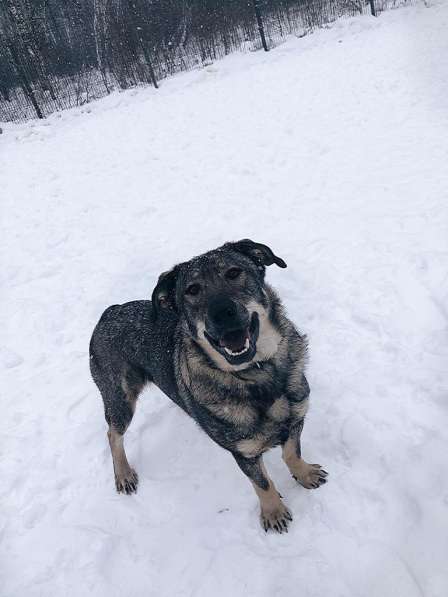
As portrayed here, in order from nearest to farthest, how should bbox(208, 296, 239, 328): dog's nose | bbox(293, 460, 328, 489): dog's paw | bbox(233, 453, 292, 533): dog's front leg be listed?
bbox(208, 296, 239, 328): dog's nose → bbox(233, 453, 292, 533): dog's front leg → bbox(293, 460, 328, 489): dog's paw

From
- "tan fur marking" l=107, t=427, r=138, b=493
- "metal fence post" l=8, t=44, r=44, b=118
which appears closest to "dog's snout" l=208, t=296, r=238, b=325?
"tan fur marking" l=107, t=427, r=138, b=493

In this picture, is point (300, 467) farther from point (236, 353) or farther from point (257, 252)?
point (257, 252)

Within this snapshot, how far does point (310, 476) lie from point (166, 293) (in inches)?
72.7

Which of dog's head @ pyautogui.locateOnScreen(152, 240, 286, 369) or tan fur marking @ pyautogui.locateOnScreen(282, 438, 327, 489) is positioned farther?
tan fur marking @ pyautogui.locateOnScreen(282, 438, 327, 489)

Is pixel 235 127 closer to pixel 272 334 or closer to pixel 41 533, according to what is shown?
pixel 272 334

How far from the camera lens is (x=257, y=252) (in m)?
2.98

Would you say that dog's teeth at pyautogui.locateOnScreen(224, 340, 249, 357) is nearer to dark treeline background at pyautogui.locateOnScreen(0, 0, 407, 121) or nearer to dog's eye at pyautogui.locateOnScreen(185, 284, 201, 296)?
dog's eye at pyautogui.locateOnScreen(185, 284, 201, 296)

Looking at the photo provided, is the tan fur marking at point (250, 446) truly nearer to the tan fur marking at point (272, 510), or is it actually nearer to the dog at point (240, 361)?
the dog at point (240, 361)

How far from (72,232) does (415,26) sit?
1581 cm

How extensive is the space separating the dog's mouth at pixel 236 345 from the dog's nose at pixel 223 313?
71 mm

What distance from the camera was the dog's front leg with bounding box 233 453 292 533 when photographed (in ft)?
8.80

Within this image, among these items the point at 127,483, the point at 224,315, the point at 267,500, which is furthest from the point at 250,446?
the point at 127,483

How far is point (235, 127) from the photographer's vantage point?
11383 millimetres

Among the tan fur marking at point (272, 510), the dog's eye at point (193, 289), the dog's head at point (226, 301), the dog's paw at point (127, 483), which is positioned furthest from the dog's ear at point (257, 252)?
the dog's paw at point (127, 483)
